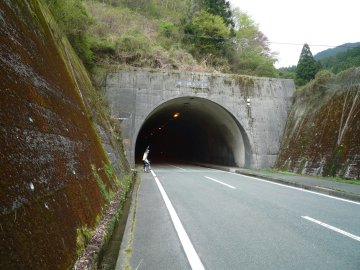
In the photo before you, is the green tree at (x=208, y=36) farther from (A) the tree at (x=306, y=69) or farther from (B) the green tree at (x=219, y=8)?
(A) the tree at (x=306, y=69)

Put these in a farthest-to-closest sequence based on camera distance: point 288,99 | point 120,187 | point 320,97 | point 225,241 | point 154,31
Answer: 1. point 154,31
2. point 288,99
3. point 320,97
4. point 120,187
5. point 225,241

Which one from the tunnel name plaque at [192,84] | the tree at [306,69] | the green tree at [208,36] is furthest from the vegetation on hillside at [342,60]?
the tunnel name plaque at [192,84]

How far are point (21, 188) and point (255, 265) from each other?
2831 millimetres

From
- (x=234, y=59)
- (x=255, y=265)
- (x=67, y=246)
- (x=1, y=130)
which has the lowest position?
(x=255, y=265)

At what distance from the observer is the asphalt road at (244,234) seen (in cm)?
377

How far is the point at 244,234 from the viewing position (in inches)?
195

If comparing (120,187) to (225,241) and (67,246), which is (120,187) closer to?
(225,241)

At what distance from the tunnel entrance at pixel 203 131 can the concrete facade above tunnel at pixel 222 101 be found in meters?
0.12

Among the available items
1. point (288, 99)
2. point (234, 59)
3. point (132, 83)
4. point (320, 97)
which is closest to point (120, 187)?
point (132, 83)

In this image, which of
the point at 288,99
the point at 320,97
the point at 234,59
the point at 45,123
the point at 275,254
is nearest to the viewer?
the point at 45,123

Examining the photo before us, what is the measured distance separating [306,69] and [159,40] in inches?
727

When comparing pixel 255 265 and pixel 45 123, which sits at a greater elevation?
pixel 45 123

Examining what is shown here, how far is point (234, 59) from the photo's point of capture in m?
28.1

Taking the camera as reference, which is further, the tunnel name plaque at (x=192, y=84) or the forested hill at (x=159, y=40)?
the tunnel name plaque at (x=192, y=84)
